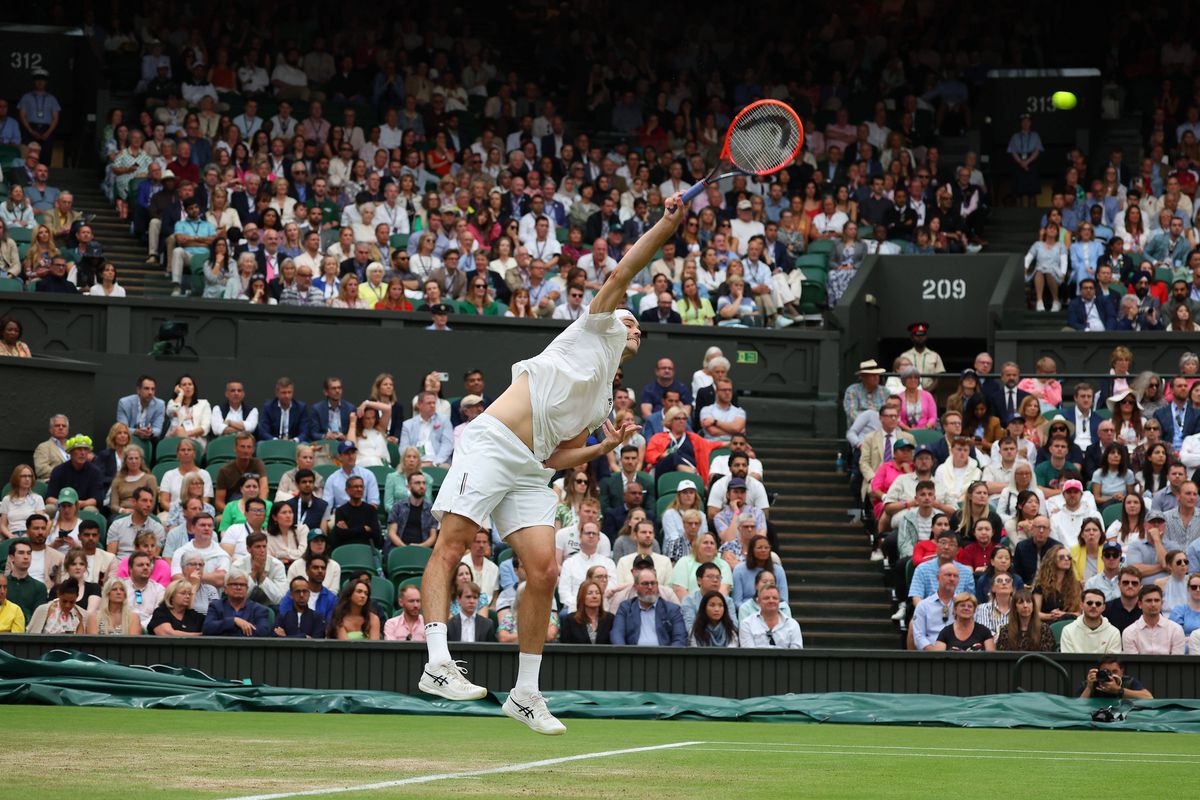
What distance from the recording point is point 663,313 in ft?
68.2

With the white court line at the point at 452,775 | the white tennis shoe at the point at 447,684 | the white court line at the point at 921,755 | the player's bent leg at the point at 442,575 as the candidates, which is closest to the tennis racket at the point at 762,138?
the player's bent leg at the point at 442,575

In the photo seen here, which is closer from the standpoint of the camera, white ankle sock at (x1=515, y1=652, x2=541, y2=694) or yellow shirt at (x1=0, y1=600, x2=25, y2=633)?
white ankle sock at (x1=515, y1=652, x2=541, y2=694)

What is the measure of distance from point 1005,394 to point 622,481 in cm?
464

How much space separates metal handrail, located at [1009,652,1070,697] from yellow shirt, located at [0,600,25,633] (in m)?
7.82

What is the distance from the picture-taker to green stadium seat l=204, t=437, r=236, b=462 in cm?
1731

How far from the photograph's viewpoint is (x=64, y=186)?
23.8 meters

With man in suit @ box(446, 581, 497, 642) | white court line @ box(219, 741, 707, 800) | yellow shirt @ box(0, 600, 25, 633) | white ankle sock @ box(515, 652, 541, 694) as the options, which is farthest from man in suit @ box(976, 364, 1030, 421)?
white ankle sock @ box(515, 652, 541, 694)

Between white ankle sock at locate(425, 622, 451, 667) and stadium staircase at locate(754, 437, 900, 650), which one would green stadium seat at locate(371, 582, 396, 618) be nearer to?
stadium staircase at locate(754, 437, 900, 650)

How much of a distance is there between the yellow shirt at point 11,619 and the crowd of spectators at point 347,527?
0.02 metres

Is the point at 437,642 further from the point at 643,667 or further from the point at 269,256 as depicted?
the point at 269,256

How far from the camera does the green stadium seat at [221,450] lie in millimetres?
17312

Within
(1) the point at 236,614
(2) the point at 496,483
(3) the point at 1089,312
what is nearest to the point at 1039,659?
(1) the point at 236,614

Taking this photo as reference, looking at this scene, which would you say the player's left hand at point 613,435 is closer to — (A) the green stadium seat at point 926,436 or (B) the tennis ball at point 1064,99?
(A) the green stadium seat at point 926,436

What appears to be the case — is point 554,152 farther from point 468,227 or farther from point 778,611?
point 778,611
